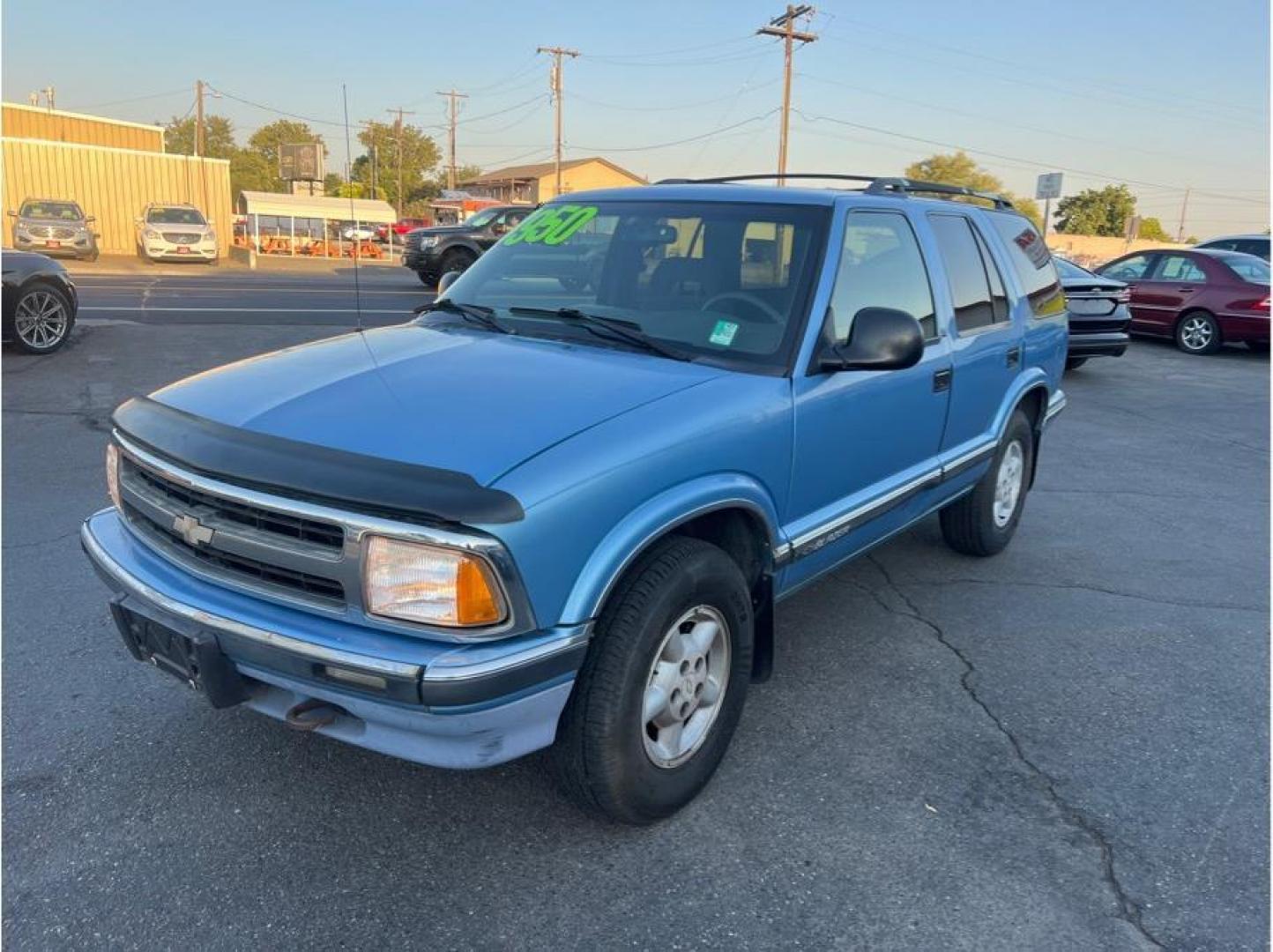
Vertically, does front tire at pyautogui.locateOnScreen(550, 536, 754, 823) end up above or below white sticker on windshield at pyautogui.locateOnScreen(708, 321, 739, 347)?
below

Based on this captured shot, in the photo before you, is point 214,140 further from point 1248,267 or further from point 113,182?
point 1248,267

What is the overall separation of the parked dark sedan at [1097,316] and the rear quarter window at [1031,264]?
6.44 meters

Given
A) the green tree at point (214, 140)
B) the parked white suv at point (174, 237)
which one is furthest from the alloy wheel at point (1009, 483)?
the green tree at point (214, 140)

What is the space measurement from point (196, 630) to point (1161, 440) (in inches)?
348

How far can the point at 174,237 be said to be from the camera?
87.9 feet

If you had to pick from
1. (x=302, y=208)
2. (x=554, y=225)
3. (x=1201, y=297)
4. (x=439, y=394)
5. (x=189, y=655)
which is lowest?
(x=189, y=655)

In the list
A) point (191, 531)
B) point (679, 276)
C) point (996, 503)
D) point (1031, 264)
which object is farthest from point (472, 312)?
point (1031, 264)

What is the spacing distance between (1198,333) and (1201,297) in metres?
0.57

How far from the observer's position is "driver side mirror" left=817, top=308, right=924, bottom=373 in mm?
3225

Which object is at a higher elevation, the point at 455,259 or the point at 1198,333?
the point at 455,259

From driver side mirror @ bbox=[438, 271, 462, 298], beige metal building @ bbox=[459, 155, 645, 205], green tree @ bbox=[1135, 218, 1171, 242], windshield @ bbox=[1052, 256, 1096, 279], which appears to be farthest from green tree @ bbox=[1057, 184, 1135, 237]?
driver side mirror @ bbox=[438, 271, 462, 298]

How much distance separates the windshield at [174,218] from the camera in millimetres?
27188

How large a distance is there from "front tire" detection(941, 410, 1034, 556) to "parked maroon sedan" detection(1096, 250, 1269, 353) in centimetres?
1165

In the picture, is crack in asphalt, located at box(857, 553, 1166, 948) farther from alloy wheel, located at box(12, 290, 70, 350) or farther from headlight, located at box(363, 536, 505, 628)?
alloy wheel, located at box(12, 290, 70, 350)
